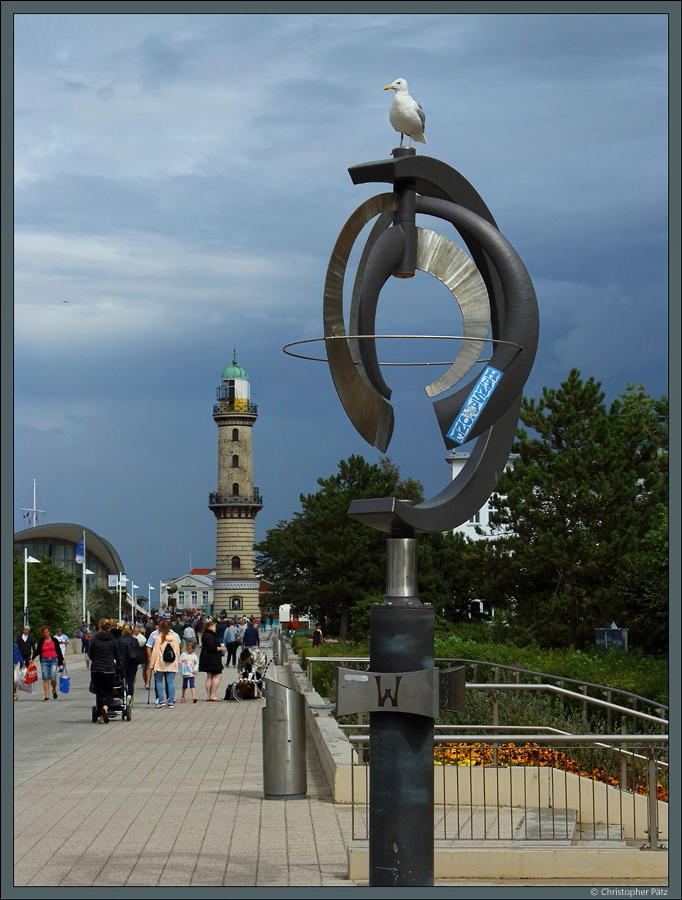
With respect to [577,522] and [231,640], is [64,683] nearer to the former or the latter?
[231,640]

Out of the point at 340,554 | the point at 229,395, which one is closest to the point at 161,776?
the point at 340,554

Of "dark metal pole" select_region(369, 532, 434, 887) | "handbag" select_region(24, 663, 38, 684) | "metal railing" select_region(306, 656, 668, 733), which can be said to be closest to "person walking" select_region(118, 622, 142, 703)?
"handbag" select_region(24, 663, 38, 684)

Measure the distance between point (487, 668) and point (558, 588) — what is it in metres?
17.4

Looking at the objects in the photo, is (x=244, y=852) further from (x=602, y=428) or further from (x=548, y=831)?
(x=602, y=428)

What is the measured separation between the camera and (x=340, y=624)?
54750 millimetres

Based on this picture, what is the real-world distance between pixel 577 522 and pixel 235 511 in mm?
84853

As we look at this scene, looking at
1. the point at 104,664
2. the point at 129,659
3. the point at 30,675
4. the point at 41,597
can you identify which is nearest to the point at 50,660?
the point at 30,675

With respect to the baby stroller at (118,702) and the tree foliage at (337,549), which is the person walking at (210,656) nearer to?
the baby stroller at (118,702)

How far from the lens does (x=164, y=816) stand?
1106 centimetres

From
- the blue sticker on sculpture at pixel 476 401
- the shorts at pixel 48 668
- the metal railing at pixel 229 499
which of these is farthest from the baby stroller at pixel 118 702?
the metal railing at pixel 229 499

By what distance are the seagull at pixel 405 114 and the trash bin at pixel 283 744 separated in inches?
230

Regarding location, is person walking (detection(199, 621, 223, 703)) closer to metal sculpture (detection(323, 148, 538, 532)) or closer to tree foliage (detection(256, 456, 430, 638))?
metal sculpture (detection(323, 148, 538, 532))

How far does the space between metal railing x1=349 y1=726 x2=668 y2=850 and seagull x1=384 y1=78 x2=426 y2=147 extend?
4.62 m

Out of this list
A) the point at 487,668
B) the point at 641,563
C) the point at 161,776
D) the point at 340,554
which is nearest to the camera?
the point at 161,776
